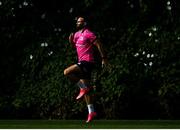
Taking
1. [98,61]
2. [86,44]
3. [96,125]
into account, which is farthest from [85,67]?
[98,61]

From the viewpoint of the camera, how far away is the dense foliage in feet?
50.4

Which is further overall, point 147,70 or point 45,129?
point 147,70

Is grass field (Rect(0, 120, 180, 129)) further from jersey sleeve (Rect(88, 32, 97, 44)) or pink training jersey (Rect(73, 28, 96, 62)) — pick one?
jersey sleeve (Rect(88, 32, 97, 44))

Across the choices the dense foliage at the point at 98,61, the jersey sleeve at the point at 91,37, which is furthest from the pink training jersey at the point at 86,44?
the dense foliage at the point at 98,61

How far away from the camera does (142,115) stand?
645 inches

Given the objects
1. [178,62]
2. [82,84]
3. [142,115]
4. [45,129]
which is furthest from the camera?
[142,115]

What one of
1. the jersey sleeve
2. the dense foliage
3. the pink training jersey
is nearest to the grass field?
the pink training jersey

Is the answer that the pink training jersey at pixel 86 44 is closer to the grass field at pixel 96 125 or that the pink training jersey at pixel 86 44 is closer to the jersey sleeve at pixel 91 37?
the jersey sleeve at pixel 91 37

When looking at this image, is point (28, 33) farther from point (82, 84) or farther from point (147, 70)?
point (82, 84)

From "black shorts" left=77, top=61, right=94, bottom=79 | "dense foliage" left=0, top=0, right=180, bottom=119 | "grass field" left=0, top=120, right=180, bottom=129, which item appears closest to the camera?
"grass field" left=0, top=120, right=180, bottom=129

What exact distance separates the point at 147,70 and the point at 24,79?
130 inches

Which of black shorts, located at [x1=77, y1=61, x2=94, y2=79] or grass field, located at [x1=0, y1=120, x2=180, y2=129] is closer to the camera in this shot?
grass field, located at [x1=0, y1=120, x2=180, y2=129]

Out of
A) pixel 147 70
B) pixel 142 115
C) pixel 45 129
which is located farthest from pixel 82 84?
pixel 142 115

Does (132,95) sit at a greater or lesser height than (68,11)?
lesser
